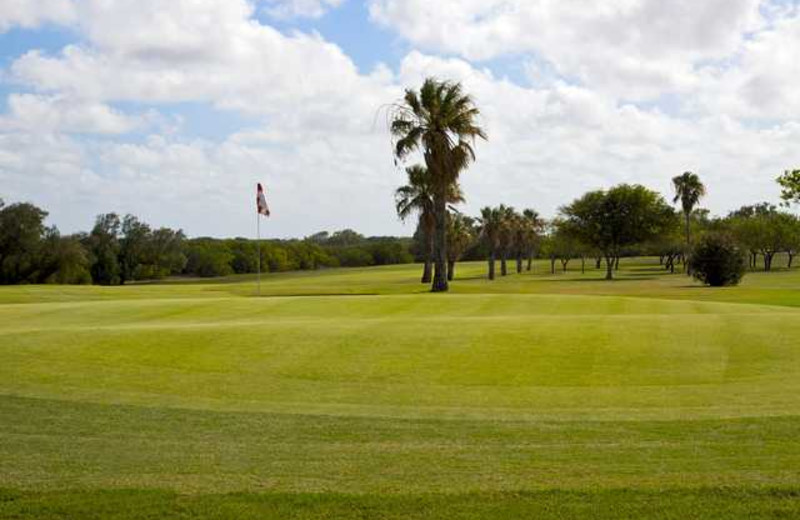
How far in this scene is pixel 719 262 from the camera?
217 feet

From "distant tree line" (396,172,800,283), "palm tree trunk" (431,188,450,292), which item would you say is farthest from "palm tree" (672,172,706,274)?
"palm tree trunk" (431,188,450,292)

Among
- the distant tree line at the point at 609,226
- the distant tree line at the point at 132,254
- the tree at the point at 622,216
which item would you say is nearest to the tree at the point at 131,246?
the distant tree line at the point at 132,254

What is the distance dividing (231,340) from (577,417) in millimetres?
9596

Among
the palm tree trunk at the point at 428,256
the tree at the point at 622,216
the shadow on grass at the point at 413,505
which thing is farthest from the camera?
the tree at the point at 622,216

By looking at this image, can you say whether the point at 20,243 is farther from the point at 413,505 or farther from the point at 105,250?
the point at 413,505

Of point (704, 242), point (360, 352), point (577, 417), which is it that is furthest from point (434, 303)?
point (704, 242)

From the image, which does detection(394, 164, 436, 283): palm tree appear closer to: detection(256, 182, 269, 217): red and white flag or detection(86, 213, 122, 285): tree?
detection(256, 182, 269, 217): red and white flag

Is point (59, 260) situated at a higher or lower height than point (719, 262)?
higher

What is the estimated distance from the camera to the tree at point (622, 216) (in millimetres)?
95500

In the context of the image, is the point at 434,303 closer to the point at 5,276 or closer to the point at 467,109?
the point at 467,109

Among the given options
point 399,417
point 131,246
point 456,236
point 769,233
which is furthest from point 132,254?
point 399,417

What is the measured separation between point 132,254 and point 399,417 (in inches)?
4178

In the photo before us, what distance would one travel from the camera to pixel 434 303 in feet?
96.7

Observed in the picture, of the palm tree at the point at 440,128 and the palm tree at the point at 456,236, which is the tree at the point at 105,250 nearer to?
the palm tree at the point at 456,236
